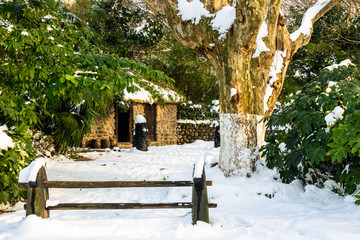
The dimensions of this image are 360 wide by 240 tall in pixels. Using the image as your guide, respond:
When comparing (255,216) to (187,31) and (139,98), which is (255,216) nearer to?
(187,31)

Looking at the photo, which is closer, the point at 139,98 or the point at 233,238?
the point at 233,238

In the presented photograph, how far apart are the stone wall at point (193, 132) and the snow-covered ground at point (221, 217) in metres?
10.4

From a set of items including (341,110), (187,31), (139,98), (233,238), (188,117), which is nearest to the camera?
(233,238)

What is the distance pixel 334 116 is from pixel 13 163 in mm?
4767

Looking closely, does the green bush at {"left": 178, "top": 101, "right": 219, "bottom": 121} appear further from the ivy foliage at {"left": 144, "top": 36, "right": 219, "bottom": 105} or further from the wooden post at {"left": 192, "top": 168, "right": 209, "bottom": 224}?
the wooden post at {"left": 192, "top": 168, "right": 209, "bottom": 224}

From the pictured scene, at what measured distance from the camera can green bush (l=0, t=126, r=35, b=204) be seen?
15.9 feet

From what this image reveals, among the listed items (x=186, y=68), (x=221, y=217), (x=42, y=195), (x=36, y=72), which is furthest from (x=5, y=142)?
(x=186, y=68)

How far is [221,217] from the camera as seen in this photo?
14.0 feet

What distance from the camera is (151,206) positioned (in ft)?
12.4

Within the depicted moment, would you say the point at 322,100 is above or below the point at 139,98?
below

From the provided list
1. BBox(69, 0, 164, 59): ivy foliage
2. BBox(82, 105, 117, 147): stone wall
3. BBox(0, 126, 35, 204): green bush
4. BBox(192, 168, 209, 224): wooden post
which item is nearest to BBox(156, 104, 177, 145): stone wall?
BBox(82, 105, 117, 147): stone wall

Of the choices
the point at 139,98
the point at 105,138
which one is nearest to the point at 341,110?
the point at 139,98

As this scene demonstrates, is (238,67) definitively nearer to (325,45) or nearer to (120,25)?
(120,25)

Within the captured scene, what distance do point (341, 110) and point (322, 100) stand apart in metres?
0.30
